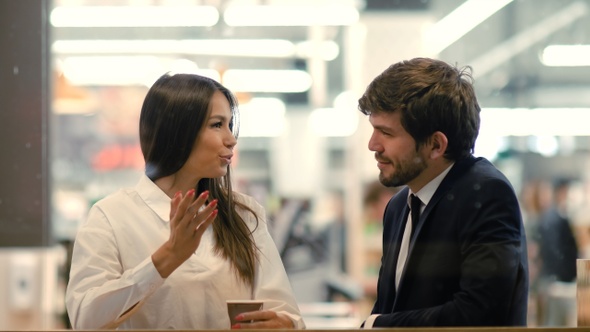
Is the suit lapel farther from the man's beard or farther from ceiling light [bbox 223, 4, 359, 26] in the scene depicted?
ceiling light [bbox 223, 4, 359, 26]

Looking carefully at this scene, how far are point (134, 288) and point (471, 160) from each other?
684 mm

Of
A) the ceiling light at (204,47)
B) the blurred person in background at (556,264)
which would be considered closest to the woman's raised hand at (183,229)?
the ceiling light at (204,47)

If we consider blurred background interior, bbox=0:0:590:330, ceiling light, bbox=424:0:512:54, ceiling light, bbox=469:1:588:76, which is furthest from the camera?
ceiling light, bbox=469:1:588:76

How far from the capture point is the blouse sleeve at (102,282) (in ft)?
4.92

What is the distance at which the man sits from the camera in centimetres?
156

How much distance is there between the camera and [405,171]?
1632mm

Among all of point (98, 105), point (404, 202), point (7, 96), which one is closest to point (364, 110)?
point (404, 202)

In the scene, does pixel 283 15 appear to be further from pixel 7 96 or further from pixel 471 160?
pixel 471 160

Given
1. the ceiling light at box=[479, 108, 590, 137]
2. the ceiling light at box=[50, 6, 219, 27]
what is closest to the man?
the ceiling light at box=[50, 6, 219, 27]

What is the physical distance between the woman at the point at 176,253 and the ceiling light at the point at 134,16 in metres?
0.83

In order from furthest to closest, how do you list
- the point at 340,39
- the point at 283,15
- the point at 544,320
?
the point at 340,39 < the point at 544,320 < the point at 283,15

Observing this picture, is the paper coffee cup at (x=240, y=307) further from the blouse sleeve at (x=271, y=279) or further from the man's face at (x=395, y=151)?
the man's face at (x=395, y=151)

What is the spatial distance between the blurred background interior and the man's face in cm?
22

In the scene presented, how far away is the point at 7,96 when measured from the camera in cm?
192
